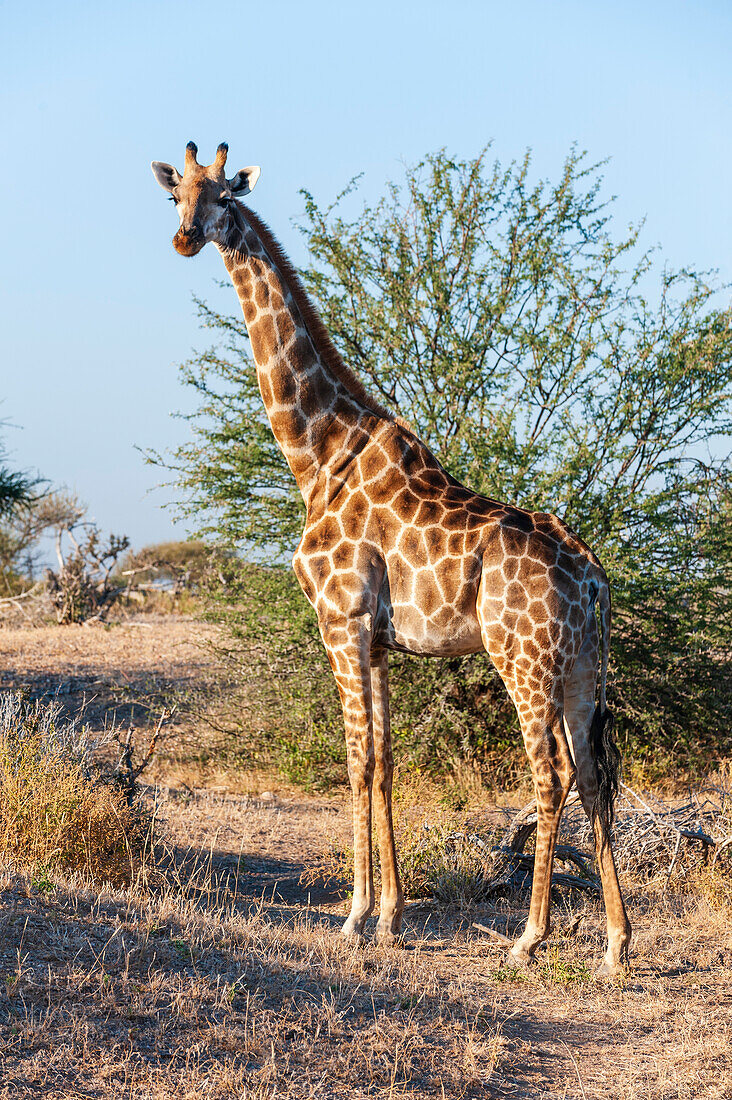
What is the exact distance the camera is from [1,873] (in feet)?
17.4

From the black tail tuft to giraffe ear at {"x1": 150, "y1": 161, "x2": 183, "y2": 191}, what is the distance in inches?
167

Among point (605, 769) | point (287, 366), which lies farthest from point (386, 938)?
point (287, 366)

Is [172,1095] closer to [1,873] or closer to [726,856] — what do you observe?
[1,873]

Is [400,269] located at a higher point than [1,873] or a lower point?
higher

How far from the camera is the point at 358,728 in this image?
590 cm

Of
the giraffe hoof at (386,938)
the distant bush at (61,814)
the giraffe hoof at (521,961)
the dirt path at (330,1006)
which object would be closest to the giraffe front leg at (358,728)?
the giraffe hoof at (386,938)

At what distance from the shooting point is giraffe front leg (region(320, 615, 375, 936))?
5844 millimetres

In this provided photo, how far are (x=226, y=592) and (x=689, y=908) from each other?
6.35 m

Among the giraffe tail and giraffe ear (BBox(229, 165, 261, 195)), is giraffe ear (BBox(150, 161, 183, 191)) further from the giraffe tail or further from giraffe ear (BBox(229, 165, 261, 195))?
the giraffe tail

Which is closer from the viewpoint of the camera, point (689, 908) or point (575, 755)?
point (575, 755)

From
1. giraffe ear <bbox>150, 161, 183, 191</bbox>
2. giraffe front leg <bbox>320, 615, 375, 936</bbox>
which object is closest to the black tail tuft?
giraffe front leg <bbox>320, 615, 375, 936</bbox>

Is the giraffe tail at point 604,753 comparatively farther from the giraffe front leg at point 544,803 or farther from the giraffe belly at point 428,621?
the giraffe belly at point 428,621

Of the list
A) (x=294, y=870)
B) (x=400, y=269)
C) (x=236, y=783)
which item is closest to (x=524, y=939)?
(x=294, y=870)

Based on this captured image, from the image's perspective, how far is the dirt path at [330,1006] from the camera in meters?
3.89
